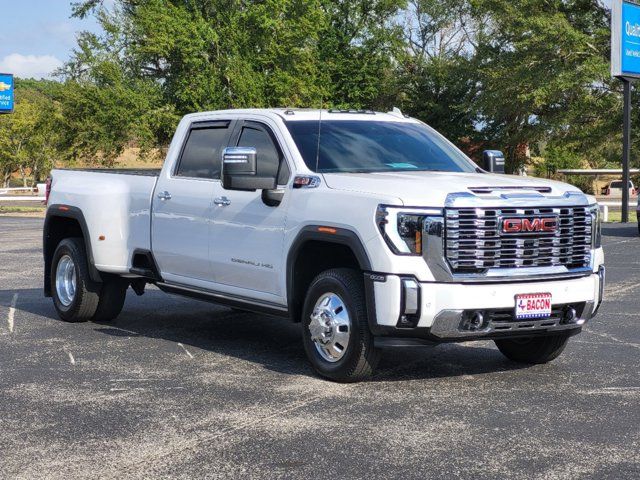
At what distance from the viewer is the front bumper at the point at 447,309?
7.11 meters

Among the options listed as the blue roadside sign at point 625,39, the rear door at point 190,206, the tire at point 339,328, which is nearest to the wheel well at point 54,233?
the rear door at point 190,206

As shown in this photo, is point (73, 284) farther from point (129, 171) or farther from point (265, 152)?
point (265, 152)

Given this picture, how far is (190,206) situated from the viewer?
924 cm

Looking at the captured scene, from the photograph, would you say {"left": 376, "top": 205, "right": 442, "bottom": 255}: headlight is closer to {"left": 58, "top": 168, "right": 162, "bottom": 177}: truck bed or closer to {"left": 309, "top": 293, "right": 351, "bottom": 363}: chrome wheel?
{"left": 309, "top": 293, "right": 351, "bottom": 363}: chrome wheel

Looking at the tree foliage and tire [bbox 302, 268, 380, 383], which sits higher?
the tree foliage

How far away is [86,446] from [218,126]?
4.07 metres

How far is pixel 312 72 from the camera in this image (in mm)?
59531

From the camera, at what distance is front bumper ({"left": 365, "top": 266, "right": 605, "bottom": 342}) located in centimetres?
711

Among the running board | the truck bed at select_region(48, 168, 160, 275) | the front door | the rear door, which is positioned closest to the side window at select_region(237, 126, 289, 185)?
the front door

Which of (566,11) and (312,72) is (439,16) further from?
(566,11)

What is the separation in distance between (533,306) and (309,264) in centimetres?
178

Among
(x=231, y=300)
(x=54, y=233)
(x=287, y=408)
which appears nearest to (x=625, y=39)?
(x=54, y=233)

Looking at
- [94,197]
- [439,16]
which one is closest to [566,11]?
[439,16]

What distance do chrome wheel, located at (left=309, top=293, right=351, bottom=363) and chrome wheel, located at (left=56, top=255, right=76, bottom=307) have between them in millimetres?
3848
